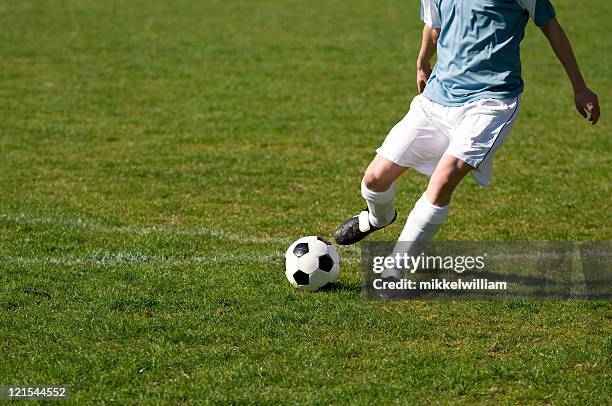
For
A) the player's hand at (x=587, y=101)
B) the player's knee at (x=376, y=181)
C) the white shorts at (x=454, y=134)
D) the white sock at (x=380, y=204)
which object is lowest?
the white sock at (x=380, y=204)

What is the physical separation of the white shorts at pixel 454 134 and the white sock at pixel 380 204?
13.0 inches

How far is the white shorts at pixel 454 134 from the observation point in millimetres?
5680

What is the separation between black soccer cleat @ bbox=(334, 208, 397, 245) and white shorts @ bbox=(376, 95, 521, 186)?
72 centimetres

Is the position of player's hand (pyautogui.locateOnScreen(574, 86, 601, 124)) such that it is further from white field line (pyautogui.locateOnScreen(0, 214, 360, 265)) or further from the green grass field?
white field line (pyautogui.locateOnScreen(0, 214, 360, 265))

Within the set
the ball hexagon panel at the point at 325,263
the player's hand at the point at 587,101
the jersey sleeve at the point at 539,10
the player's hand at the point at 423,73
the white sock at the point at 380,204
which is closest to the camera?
the jersey sleeve at the point at 539,10

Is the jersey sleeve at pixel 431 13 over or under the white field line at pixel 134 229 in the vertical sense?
over

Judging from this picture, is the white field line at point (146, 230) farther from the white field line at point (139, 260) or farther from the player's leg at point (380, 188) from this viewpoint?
the player's leg at point (380, 188)

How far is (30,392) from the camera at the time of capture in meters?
4.66

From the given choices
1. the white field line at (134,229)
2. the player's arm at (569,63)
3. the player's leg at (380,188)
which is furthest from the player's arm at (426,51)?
A: the white field line at (134,229)

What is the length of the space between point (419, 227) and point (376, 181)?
0.50m

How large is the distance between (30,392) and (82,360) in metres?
0.41

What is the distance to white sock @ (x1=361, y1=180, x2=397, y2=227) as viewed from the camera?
249 inches

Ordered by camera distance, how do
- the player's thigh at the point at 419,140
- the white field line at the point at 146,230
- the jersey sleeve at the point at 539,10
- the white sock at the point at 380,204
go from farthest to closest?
the white field line at the point at 146,230 < the white sock at the point at 380,204 < the player's thigh at the point at 419,140 < the jersey sleeve at the point at 539,10

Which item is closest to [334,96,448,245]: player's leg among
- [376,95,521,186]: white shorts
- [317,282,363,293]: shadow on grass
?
[376,95,521,186]: white shorts
